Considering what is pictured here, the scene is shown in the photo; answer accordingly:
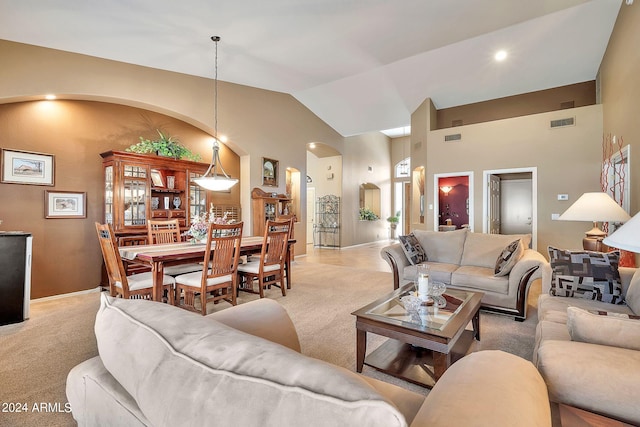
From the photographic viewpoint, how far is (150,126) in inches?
197

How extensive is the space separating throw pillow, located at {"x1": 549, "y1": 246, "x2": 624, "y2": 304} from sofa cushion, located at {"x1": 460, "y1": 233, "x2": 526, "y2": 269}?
3.83 feet

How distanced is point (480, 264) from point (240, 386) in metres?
4.05

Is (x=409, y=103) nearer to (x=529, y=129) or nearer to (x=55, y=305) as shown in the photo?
(x=529, y=129)

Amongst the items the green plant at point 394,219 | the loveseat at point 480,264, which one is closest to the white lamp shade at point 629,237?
the loveseat at point 480,264

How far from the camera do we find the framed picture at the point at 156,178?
15.9ft

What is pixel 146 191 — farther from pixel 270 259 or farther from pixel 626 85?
pixel 626 85

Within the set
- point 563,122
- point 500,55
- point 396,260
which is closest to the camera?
point 396,260

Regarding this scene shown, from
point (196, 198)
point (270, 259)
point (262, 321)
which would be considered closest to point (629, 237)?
point (262, 321)

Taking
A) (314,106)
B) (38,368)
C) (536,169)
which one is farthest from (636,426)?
(314,106)

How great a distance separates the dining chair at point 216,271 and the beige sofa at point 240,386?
7.30 feet

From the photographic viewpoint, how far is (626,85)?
3746 millimetres

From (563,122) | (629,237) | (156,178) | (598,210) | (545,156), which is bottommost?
(629,237)

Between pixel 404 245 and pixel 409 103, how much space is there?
432 cm

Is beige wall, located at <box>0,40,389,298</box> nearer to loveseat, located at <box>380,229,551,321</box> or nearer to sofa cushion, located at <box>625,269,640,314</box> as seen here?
loveseat, located at <box>380,229,551,321</box>
